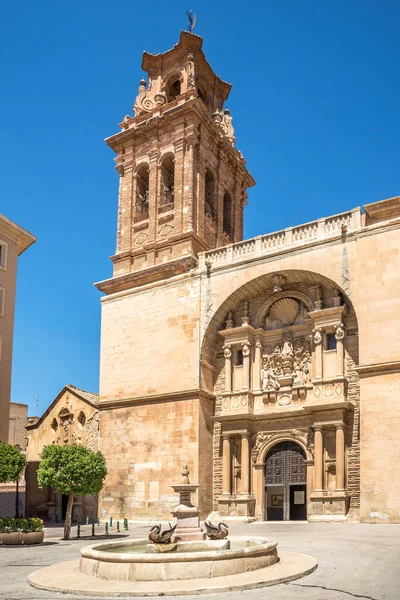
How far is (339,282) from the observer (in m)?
23.2

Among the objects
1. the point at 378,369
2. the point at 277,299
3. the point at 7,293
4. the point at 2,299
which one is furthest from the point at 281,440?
the point at 7,293

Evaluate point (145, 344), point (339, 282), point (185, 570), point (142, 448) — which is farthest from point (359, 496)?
point (185, 570)

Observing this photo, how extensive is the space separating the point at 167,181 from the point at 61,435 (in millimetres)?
12974

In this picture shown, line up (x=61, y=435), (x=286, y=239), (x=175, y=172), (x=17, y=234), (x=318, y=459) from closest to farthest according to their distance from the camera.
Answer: (x=318, y=459), (x=286, y=239), (x=175, y=172), (x=61, y=435), (x=17, y=234)

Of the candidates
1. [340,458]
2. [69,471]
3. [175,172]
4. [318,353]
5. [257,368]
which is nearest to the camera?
[69,471]

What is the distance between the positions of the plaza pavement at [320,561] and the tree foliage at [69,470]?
166 centimetres

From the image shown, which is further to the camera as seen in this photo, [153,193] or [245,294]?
[153,193]

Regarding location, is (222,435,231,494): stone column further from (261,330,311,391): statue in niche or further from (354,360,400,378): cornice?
(354,360,400,378): cornice

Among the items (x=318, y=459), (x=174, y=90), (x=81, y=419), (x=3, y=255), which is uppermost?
(x=174, y=90)

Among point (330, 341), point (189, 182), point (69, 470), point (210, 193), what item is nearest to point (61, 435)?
point (69, 470)

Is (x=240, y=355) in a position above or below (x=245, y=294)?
below

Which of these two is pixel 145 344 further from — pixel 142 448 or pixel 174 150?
pixel 174 150

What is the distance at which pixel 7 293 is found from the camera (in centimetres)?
3012

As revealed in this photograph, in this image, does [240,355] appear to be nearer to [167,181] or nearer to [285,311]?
[285,311]
